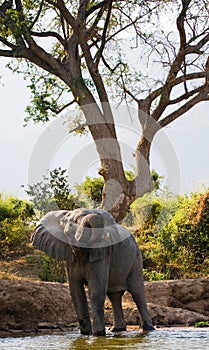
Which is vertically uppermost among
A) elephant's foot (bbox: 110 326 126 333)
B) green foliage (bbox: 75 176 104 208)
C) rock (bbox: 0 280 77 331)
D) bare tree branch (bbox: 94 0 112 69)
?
bare tree branch (bbox: 94 0 112 69)

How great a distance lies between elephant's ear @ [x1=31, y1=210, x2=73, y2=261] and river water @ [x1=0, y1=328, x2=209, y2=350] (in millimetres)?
1109

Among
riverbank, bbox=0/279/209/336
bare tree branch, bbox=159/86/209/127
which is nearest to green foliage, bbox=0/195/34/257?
bare tree branch, bbox=159/86/209/127

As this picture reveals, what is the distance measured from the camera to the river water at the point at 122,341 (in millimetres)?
8141

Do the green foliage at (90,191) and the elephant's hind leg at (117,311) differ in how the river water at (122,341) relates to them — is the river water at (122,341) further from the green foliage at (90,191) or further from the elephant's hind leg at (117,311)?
the green foliage at (90,191)

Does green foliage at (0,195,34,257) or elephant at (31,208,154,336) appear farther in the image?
green foliage at (0,195,34,257)

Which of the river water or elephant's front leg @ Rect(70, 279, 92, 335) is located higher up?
→ elephant's front leg @ Rect(70, 279, 92, 335)

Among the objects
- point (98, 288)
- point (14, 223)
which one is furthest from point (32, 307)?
point (14, 223)

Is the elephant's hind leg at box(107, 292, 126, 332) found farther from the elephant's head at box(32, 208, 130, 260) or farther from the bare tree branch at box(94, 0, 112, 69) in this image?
the bare tree branch at box(94, 0, 112, 69)

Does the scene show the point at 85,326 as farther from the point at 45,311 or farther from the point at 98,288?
the point at 45,311

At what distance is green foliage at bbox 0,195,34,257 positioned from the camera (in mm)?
20859

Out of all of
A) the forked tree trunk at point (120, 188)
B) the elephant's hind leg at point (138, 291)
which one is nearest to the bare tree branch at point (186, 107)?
the forked tree trunk at point (120, 188)

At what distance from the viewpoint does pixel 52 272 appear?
1717 centimetres

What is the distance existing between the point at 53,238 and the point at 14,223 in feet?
37.8

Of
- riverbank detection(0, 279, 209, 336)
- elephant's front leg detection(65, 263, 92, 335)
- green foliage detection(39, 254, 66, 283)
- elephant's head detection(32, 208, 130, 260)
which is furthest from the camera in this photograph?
green foliage detection(39, 254, 66, 283)
